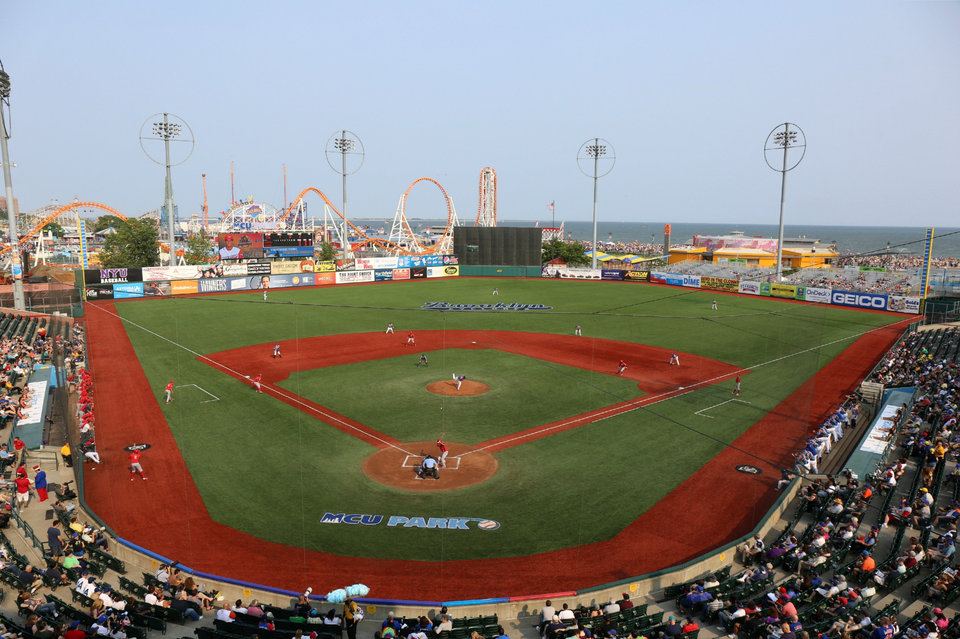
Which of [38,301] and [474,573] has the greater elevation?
[38,301]

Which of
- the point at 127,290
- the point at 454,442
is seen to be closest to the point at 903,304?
the point at 454,442

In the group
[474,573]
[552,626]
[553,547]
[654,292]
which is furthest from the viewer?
[654,292]

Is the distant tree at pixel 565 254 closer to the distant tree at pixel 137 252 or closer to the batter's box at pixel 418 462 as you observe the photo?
the distant tree at pixel 137 252

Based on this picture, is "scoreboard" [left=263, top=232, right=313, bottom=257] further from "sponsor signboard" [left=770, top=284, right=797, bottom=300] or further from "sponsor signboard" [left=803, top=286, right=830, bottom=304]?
"sponsor signboard" [left=803, top=286, right=830, bottom=304]

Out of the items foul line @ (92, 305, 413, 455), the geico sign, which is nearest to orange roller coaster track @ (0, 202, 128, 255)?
foul line @ (92, 305, 413, 455)

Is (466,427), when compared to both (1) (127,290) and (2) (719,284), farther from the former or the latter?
(2) (719,284)

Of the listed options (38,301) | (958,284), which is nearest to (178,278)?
(38,301)

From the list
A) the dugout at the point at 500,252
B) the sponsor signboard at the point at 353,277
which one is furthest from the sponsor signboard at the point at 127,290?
the dugout at the point at 500,252

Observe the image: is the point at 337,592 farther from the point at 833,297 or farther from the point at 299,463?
the point at 833,297
